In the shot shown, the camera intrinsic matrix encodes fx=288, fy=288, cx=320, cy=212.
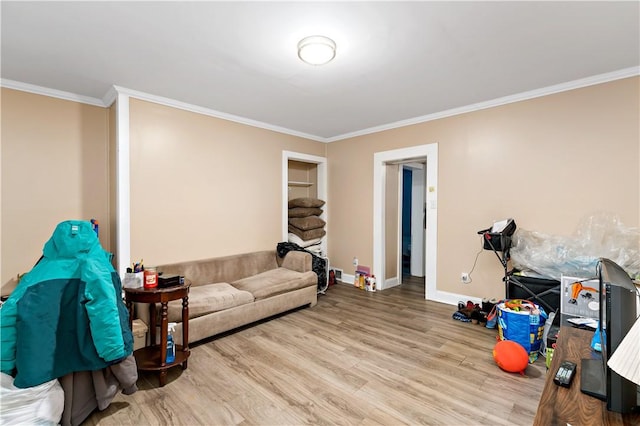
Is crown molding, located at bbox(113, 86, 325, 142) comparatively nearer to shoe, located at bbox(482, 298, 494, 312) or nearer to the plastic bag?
the plastic bag

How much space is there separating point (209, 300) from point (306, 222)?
2299 millimetres

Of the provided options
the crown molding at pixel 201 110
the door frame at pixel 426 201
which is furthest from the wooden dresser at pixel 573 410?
the crown molding at pixel 201 110

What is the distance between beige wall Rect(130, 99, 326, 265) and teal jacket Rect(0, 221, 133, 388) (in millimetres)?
1440

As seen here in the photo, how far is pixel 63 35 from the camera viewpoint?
2.17 metres

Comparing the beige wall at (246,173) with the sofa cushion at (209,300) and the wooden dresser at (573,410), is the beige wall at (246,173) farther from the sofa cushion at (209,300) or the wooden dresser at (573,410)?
the wooden dresser at (573,410)

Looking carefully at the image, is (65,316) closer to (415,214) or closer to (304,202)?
(304,202)

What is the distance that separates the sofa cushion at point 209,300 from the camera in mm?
2697

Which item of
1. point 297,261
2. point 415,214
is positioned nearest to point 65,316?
point 297,261

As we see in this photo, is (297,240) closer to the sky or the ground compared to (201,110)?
closer to the ground

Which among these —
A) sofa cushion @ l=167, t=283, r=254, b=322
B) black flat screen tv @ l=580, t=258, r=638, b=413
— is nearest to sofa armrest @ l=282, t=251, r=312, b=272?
sofa cushion @ l=167, t=283, r=254, b=322

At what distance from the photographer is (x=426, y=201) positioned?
14.4 feet

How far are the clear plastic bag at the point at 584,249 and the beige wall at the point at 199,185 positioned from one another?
333cm

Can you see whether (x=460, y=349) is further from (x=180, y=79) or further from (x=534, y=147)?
(x=180, y=79)

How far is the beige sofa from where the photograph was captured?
2838 millimetres
